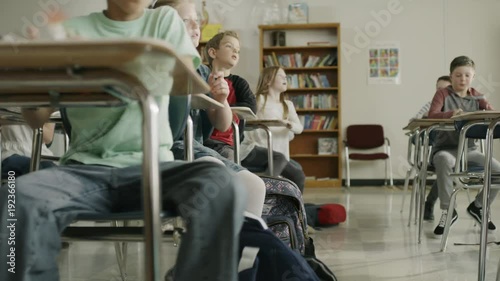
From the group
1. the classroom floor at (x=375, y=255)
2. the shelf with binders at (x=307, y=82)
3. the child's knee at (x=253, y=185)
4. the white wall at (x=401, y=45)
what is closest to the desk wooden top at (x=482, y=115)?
the classroom floor at (x=375, y=255)

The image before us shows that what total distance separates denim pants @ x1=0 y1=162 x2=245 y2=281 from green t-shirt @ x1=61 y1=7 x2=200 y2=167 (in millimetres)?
93

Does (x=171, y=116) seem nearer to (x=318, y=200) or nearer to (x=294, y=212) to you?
(x=294, y=212)

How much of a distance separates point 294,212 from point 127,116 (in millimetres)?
1147

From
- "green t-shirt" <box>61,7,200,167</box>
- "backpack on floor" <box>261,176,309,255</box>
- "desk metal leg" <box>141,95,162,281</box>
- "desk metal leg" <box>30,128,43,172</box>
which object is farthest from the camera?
"backpack on floor" <box>261,176,309,255</box>

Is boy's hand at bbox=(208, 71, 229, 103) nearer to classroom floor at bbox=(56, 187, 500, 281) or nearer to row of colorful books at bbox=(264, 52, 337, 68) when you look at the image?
classroom floor at bbox=(56, 187, 500, 281)

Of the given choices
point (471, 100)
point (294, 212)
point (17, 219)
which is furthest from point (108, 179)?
point (471, 100)

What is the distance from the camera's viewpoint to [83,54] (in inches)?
38.5

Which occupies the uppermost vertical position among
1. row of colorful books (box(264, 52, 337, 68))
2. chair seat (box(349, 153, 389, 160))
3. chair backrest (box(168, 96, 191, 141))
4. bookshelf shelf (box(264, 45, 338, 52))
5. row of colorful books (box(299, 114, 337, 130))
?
bookshelf shelf (box(264, 45, 338, 52))

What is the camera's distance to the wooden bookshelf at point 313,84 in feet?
27.6

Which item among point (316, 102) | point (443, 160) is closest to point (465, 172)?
point (443, 160)

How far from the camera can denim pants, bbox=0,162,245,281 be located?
116 cm

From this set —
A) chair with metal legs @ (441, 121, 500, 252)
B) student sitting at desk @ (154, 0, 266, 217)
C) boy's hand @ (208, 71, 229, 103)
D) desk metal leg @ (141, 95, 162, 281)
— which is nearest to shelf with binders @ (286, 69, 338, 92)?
chair with metal legs @ (441, 121, 500, 252)

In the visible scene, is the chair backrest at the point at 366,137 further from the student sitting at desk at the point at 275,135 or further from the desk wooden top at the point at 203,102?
the desk wooden top at the point at 203,102

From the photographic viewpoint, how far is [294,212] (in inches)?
96.4
